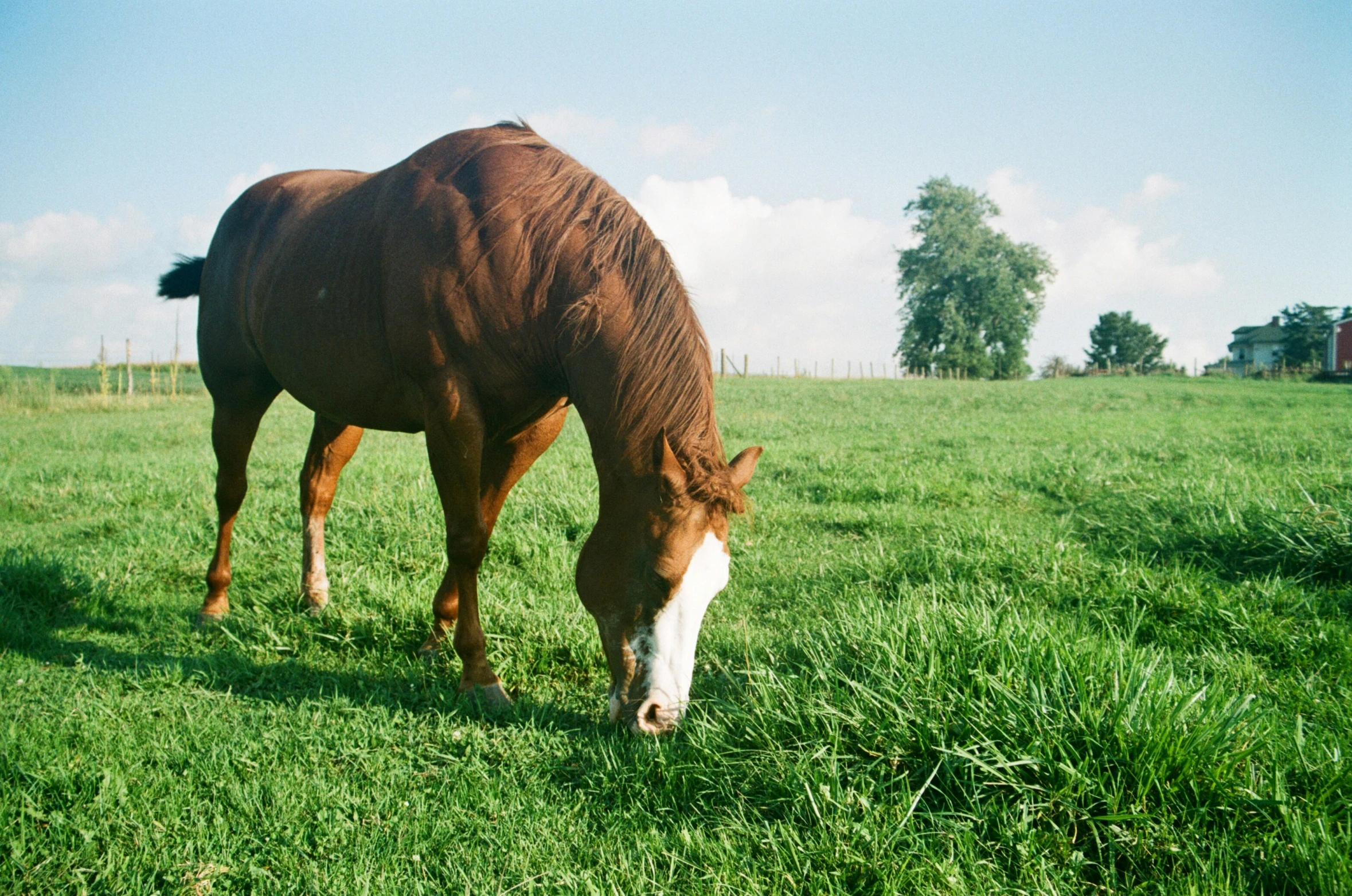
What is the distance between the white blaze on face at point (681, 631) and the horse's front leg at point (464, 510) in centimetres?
84

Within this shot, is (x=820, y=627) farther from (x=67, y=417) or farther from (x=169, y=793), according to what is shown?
(x=67, y=417)

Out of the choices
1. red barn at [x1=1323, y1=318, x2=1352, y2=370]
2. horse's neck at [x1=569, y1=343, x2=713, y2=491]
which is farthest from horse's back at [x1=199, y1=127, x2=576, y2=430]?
red barn at [x1=1323, y1=318, x2=1352, y2=370]

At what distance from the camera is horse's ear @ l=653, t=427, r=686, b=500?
260 cm

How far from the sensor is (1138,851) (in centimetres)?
183

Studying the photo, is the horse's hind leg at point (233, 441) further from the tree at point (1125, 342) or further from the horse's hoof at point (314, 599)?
the tree at point (1125, 342)

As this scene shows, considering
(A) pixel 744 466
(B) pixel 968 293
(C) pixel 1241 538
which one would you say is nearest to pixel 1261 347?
(B) pixel 968 293

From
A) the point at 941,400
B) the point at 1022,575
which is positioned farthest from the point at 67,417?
the point at 941,400

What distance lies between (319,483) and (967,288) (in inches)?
2163

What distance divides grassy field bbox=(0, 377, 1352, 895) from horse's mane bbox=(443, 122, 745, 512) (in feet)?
2.89

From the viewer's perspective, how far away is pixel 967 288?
175 ft

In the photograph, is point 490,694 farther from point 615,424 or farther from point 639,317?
point 639,317

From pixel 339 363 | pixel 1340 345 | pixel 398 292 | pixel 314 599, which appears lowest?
pixel 314 599

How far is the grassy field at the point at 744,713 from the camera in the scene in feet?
6.27

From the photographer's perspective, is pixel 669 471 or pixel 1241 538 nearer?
pixel 669 471
